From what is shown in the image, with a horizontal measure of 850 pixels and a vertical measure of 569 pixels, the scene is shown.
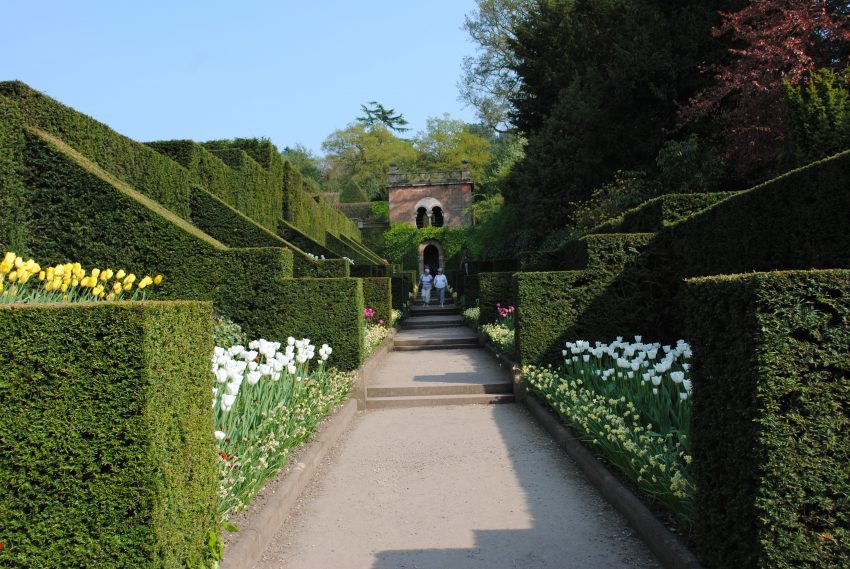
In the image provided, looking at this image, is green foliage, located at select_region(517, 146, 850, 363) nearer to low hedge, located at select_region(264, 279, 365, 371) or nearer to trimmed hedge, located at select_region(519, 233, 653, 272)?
trimmed hedge, located at select_region(519, 233, 653, 272)

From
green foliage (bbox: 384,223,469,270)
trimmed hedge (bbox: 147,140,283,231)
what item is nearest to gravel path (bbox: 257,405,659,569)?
trimmed hedge (bbox: 147,140,283,231)

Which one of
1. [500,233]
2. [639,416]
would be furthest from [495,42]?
[639,416]

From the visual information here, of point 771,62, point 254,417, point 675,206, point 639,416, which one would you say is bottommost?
point 639,416

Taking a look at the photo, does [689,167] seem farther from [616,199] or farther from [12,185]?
[12,185]

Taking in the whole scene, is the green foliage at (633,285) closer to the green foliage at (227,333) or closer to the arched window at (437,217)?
the green foliage at (227,333)

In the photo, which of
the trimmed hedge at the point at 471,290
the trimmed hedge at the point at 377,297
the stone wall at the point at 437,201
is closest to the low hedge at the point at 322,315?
the trimmed hedge at the point at 377,297

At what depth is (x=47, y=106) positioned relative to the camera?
30.5 feet

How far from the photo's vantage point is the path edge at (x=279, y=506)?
3.48m

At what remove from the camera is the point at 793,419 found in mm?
2602

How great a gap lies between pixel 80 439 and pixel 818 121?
39.8 feet

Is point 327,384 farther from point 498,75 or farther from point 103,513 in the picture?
point 498,75

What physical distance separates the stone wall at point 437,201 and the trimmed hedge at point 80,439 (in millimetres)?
45683

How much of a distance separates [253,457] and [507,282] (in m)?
10.7

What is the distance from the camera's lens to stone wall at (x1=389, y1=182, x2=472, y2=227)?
48.0 metres
